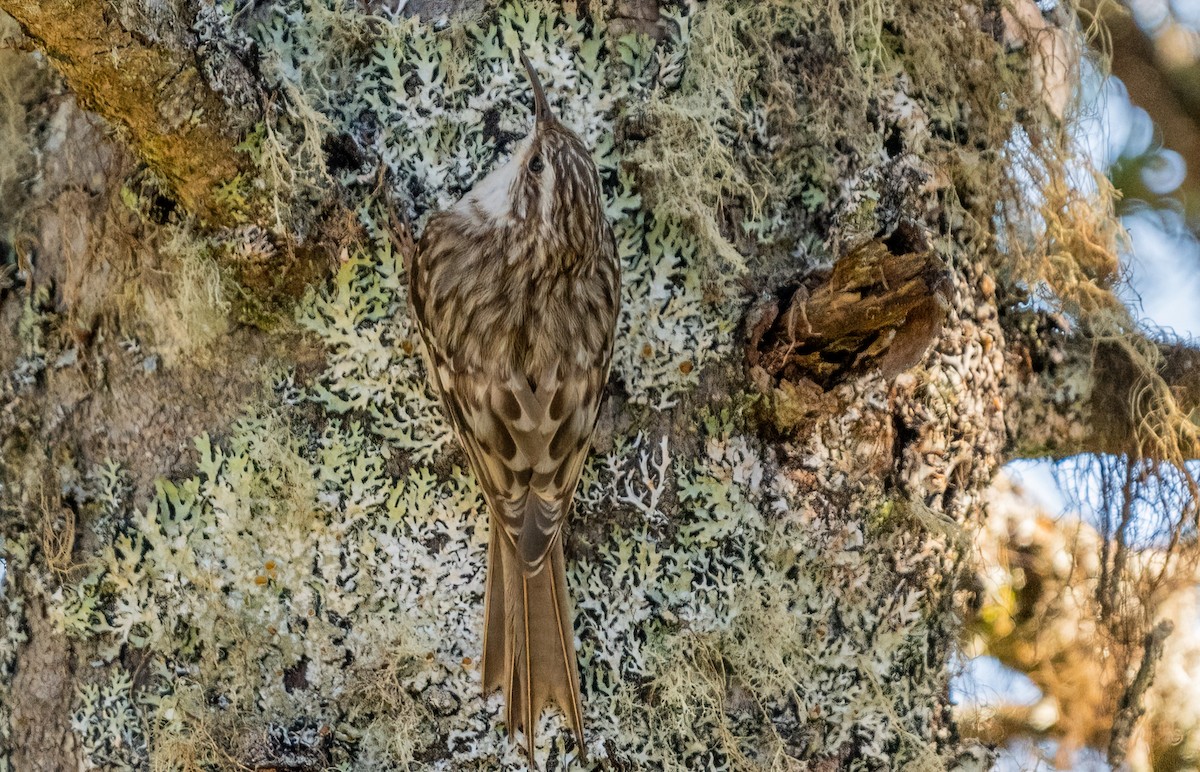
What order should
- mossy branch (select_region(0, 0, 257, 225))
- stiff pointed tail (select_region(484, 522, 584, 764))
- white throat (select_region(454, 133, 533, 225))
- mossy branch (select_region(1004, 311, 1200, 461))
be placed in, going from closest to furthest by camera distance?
mossy branch (select_region(0, 0, 257, 225)) → stiff pointed tail (select_region(484, 522, 584, 764)) → white throat (select_region(454, 133, 533, 225)) → mossy branch (select_region(1004, 311, 1200, 461))

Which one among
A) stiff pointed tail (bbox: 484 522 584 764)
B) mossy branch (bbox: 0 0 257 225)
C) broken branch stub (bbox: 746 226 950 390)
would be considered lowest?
stiff pointed tail (bbox: 484 522 584 764)

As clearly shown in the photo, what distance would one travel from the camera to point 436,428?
6.63ft

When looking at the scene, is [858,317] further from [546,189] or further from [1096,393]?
[1096,393]

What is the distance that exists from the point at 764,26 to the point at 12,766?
1.98m

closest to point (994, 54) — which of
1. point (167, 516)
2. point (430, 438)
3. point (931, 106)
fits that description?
point (931, 106)

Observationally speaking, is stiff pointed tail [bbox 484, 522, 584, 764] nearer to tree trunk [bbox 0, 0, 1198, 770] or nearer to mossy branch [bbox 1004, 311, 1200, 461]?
tree trunk [bbox 0, 0, 1198, 770]

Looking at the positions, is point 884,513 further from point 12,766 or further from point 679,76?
point 12,766

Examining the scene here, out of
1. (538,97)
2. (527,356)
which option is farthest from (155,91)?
(527,356)

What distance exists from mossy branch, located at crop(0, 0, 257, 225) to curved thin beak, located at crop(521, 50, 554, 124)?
0.50 m

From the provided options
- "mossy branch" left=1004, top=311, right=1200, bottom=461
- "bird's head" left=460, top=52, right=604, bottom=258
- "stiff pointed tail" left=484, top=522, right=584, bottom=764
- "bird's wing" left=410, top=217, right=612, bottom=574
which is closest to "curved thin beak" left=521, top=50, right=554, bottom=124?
"bird's head" left=460, top=52, right=604, bottom=258

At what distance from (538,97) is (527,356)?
52cm

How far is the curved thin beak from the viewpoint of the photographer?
200 cm

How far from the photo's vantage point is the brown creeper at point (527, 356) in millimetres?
1973

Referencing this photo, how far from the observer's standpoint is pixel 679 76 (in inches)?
81.0
